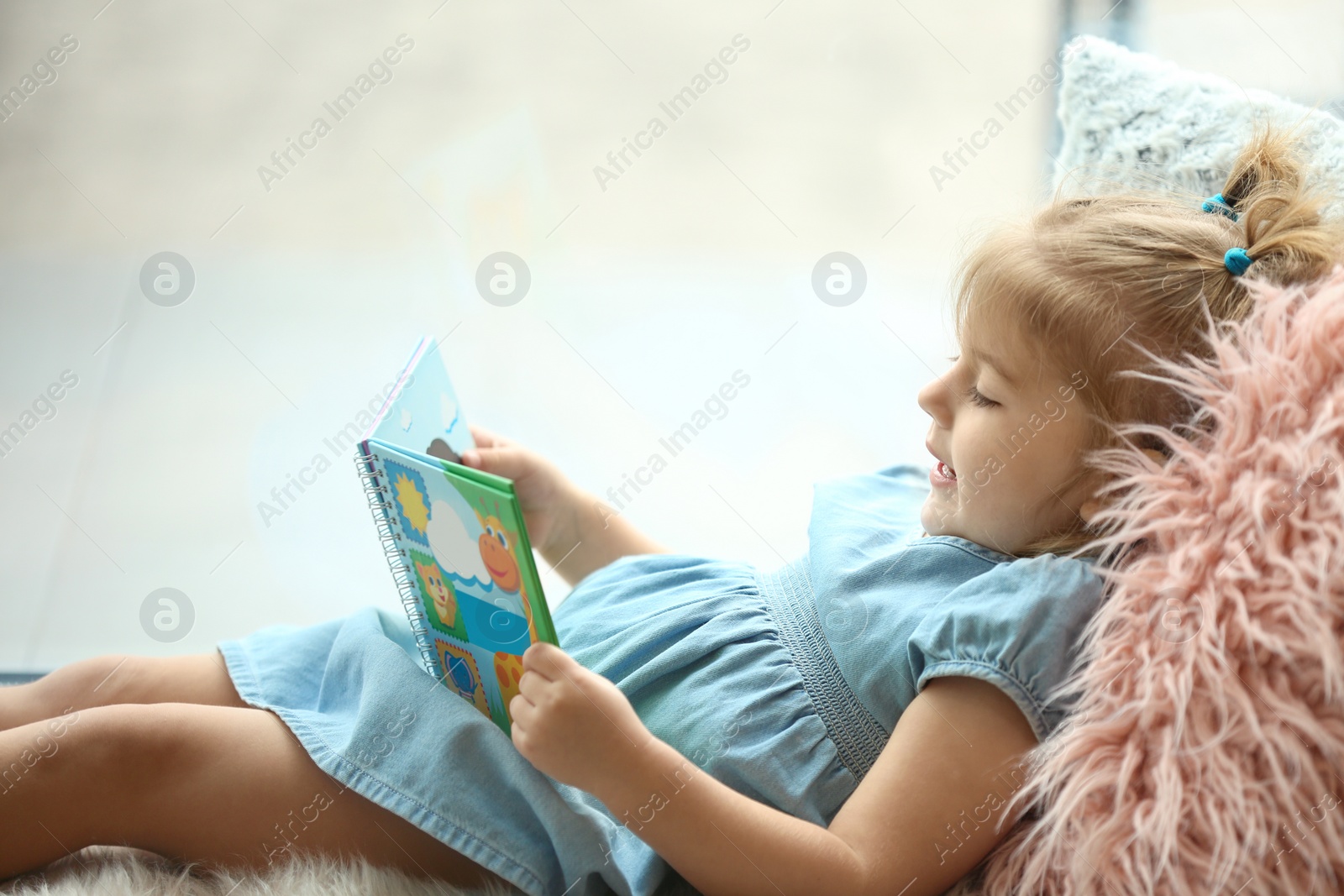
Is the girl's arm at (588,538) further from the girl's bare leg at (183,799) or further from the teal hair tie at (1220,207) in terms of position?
the teal hair tie at (1220,207)

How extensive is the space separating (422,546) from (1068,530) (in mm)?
440

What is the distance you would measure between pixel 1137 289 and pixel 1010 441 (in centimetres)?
13

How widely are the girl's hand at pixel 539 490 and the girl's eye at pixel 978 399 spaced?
0.38 meters

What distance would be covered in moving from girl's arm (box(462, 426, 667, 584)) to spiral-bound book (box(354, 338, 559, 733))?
12 centimetres

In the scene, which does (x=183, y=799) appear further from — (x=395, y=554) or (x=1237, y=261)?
(x=1237, y=261)

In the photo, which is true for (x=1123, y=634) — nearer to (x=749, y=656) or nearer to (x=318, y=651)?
(x=749, y=656)

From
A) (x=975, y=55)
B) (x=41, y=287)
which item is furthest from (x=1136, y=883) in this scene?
(x=975, y=55)

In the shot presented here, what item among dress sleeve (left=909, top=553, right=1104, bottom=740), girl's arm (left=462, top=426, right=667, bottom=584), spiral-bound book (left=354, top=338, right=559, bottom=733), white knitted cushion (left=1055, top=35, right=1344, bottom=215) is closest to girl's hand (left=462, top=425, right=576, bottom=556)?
girl's arm (left=462, top=426, right=667, bottom=584)

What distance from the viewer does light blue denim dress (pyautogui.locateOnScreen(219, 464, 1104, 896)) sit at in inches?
25.5

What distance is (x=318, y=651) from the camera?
839 mm

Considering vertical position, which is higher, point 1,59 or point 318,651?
point 1,59

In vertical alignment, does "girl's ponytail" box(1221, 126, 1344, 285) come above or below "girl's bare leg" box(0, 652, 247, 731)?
below

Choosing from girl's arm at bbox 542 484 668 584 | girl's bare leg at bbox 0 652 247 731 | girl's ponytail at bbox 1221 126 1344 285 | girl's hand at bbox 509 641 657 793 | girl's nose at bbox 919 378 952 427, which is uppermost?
girl's bare leg at bbox 0 652 247 731

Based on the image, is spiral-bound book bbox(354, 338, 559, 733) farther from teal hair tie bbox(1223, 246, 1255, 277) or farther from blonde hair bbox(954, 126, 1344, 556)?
teal hair tie bbox(1223, 246, 1255, 277)
